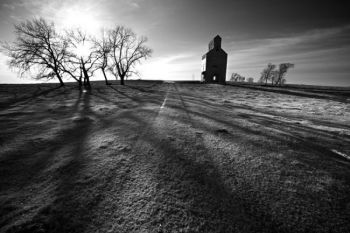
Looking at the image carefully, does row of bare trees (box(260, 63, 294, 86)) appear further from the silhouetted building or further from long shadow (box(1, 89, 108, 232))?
long shadow (box(1, 89, 108, 232))

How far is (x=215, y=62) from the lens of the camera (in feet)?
131

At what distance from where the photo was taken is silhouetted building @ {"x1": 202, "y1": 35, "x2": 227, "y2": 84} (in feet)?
128

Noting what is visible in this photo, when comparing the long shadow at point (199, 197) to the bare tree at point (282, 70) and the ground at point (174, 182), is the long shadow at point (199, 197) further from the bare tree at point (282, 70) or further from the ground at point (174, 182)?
the bare tree at point (282, 70)

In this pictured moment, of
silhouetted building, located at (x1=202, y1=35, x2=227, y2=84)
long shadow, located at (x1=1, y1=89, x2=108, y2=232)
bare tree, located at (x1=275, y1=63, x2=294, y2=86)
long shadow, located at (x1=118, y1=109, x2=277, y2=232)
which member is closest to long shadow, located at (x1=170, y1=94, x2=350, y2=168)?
long shadow, located at (x1=118, y1=109, x2=277, y2=232)

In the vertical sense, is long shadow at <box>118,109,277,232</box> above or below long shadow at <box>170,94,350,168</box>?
below

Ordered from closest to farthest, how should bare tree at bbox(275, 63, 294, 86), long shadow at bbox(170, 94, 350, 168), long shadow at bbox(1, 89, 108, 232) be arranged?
long shadow at bbox(1, 89, 108, 232), long shadow at bbox(170, 94, 350, 168), bare tree at bbox(275, 63, 294, 86)

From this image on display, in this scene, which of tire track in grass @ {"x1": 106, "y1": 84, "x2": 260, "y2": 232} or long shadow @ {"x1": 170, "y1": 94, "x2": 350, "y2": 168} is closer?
tire track in grass @ {"x1": 106, "y1": 84, "x2": 260, "y2": 232}

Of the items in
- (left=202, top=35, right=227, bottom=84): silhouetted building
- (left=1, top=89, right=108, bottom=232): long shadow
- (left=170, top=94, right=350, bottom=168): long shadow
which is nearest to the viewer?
(left=1, top=89, right=108, bottom=232): long shadow

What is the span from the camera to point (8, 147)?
11.9 feet

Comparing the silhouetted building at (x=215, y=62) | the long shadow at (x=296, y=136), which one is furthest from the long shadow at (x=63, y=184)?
the silhouetted building at (x=215, y=62)

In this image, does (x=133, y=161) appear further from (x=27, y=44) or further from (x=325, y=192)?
(x=27, y=44)

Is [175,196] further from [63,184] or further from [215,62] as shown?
[215,62]

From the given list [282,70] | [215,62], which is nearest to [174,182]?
[215,62]

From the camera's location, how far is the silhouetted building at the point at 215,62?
38.9 meters
